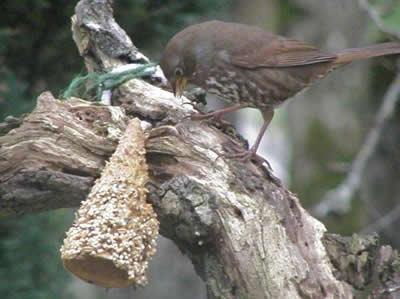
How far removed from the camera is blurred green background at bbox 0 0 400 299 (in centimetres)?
496

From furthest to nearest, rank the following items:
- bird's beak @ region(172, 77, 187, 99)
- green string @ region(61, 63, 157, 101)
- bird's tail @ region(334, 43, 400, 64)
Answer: bird's tail @ region(334, 43, 400, 64) < bird's beak @ region(172, 77, 187, 99) < green string @ region(61, 63, 157, 101)

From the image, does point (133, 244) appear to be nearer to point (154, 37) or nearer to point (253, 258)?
point (253, 258)

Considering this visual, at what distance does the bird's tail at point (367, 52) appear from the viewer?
461 centimetres

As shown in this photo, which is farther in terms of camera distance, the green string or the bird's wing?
the bird's wing

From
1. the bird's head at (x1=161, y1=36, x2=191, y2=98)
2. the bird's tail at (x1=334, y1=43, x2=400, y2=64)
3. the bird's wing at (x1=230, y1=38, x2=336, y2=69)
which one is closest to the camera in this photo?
the bird's head at (x1=161, y1=36, x2=191, y2=98)

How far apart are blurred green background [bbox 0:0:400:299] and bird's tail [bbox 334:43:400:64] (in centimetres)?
81

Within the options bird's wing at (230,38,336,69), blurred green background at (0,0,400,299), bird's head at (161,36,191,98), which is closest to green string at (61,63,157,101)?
bird's head at (161,36,191,98)

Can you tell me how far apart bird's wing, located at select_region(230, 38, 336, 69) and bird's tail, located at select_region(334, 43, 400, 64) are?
58 mm

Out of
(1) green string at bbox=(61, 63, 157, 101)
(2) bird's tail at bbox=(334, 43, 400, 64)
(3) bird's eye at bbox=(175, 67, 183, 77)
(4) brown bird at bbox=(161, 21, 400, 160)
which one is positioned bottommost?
(1) green string at bbox=(61, 63, 157, 101)

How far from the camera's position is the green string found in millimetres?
3648

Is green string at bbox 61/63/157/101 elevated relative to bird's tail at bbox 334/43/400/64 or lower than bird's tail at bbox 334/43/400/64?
lower

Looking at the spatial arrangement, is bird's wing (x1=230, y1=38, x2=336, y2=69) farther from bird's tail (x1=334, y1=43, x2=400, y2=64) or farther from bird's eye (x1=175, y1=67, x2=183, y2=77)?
bird's eye (x1=175, y1=67, x2=183, y2=77)

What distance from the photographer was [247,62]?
448 cm

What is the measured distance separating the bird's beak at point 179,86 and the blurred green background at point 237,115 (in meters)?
1.03
